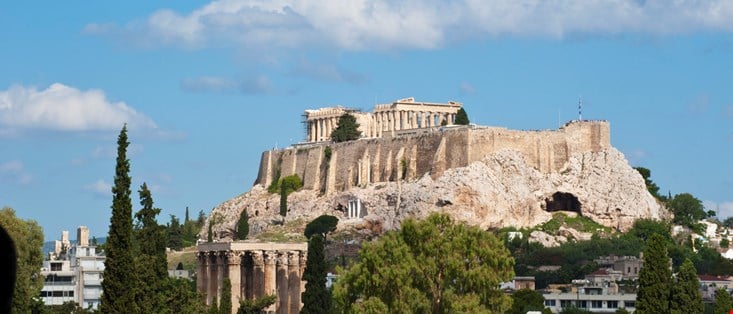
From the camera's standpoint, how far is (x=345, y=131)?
127 meters

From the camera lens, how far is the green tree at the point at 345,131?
12700 cm

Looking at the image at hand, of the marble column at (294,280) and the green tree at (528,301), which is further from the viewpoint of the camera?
the marble column at (294,280)

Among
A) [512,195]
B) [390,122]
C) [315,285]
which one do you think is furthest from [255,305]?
[390,122]

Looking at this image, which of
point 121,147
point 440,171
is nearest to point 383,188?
point 440,171

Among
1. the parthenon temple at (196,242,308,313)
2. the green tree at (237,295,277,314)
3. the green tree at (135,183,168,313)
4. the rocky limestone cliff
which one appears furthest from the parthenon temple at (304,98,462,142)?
the green tree at (135,183,168,313)

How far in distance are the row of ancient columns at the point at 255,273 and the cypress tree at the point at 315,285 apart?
45.2 ft

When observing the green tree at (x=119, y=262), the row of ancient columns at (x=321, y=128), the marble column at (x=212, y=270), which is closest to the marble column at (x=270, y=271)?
the marble column at (x=212, y=270)

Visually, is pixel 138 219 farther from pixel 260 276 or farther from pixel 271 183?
pixel 271 183

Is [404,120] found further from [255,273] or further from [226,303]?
[226,303]

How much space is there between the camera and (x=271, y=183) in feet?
425

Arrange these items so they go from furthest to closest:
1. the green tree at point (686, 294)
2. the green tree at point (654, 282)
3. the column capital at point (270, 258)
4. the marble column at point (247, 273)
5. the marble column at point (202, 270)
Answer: the marble column at point (202, 270), the marble column at point (247, 273), the column capital at point (270, 258), the green tree at point (686, 294), the green tree at point (654, 282)

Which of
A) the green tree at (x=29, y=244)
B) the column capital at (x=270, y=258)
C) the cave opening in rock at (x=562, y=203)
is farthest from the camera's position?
the cave opening in rock at (x=562, y=203)

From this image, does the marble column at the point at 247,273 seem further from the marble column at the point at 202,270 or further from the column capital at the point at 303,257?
the column capital at the point at 303,257

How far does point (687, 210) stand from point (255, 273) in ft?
167
